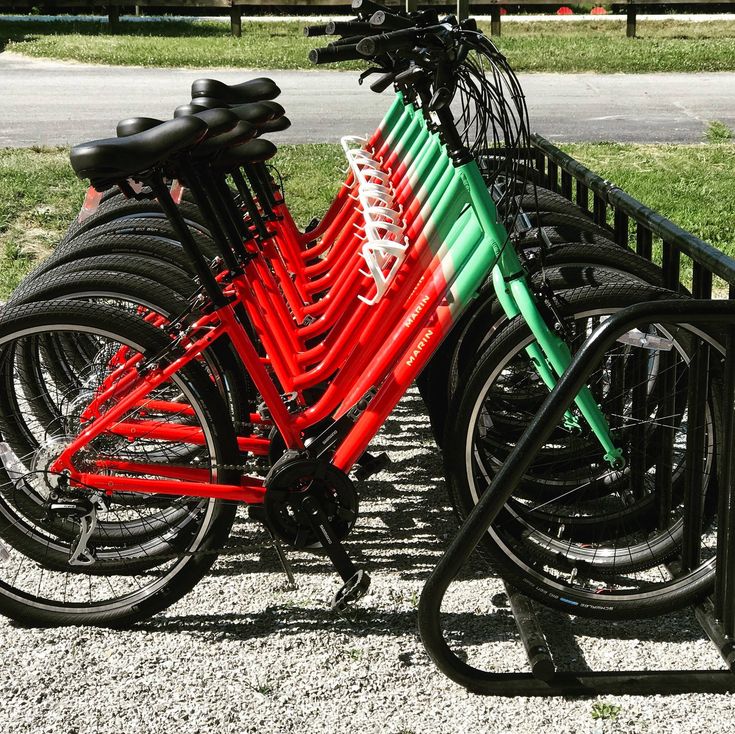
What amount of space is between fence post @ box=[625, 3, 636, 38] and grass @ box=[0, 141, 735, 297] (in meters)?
9.43

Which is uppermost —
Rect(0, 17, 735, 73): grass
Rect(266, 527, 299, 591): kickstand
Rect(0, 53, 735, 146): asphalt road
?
Rect(0, 17, 735, 73): grass

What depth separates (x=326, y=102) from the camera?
13445mm

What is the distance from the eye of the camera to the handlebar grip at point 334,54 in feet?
9.20

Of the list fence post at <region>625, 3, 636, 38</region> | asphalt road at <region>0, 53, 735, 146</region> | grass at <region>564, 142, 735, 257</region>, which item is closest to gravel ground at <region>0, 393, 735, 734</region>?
grass at <region>564, 142, 735, 257</region>

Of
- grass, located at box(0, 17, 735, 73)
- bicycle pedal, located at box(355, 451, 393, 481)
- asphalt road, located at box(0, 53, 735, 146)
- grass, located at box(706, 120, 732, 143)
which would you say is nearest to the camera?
bicycle pedal, located at box(355, 451, 393, 481)

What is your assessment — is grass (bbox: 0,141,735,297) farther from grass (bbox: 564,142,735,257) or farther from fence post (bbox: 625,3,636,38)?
fence post (bbox: 625,3,636,38)

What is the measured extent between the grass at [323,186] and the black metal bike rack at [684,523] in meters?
3.97

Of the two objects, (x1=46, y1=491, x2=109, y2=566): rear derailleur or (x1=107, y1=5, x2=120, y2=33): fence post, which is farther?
(x1=107, y1=5, x2=120, y2=33): fence post

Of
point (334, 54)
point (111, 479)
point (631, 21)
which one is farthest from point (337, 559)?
point (631, 21)

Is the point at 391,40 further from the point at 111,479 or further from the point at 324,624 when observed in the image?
the point at 324,624

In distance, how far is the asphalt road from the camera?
11.3 m

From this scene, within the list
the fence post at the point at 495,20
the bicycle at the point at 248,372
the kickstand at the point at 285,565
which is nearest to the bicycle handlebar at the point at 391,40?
the bicycle at the point at 248,372

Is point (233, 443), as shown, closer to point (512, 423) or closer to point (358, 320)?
point (358, 320)

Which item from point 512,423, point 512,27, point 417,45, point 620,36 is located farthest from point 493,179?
point 512,27
